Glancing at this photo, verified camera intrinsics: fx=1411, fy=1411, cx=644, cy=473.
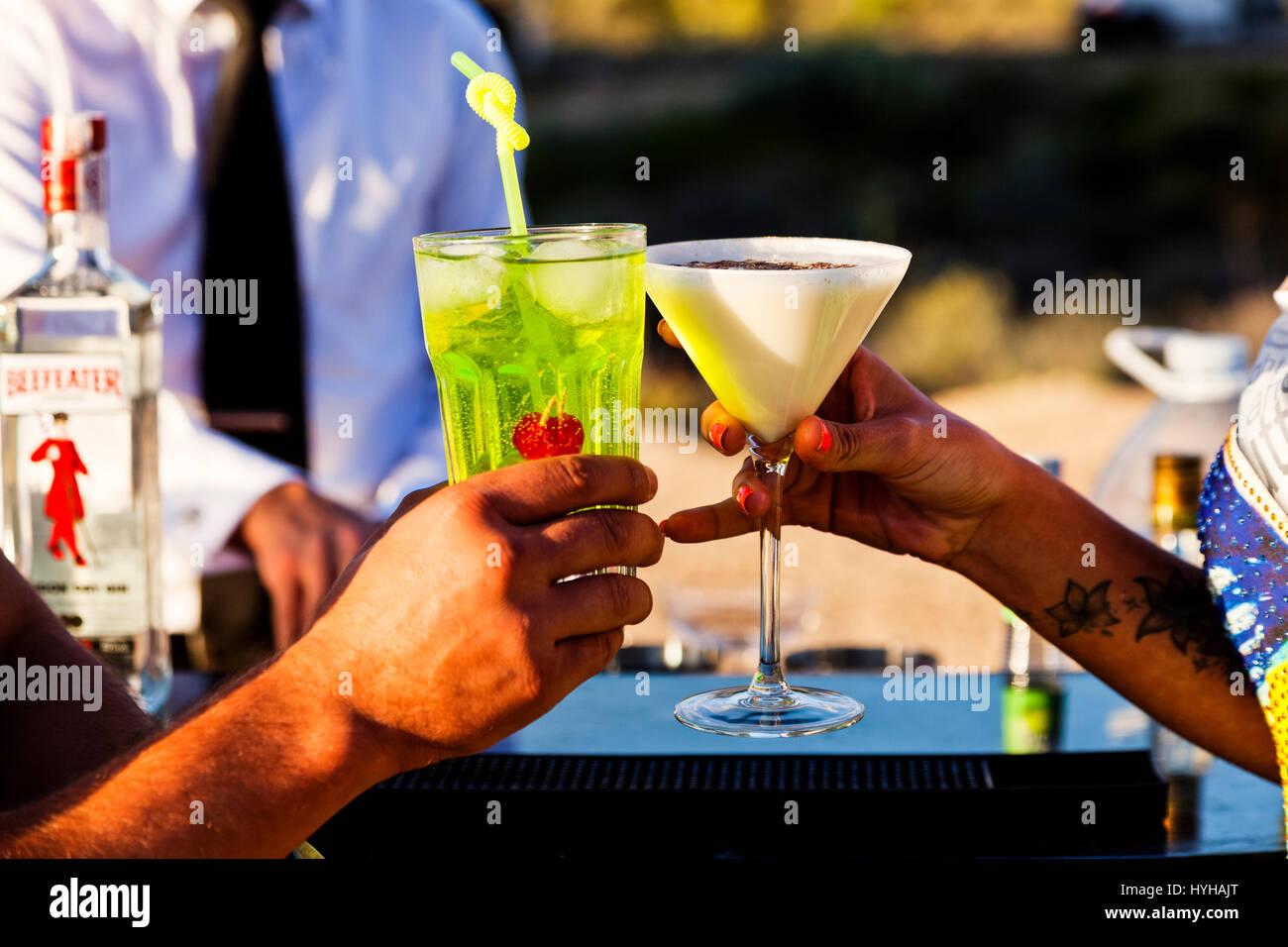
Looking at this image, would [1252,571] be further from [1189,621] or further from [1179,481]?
[1179,481]

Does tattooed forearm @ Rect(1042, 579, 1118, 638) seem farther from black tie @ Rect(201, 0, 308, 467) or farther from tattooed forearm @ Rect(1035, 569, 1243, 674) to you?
black tie @ Rect(201, 0, 308, 467)

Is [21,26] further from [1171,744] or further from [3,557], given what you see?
[1171,744]

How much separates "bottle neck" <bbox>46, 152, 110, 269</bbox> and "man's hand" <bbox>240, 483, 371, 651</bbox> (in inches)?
27.2

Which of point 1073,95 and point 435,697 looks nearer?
point 435,697

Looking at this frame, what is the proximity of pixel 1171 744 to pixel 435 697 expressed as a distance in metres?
1.21

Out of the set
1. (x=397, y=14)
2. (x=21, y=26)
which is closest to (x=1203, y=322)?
(x=397, y=14)

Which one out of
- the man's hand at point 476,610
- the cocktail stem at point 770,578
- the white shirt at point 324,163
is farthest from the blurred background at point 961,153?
the man's hand at point 476,610

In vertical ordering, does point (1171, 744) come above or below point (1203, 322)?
below

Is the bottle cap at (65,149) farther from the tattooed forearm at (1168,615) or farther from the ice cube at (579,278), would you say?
the tattooed forearm at (1168,615)

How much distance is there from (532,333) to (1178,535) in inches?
49.3

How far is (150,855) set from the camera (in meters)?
1.29

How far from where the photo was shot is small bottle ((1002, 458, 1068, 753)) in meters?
1.99

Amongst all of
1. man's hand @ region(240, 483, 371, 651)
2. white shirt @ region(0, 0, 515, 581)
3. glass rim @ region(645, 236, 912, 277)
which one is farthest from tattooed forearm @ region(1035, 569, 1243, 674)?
white shirt @ region(0, 0, 515, 581)

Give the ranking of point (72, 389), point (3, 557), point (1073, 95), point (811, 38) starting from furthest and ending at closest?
point (811, 38) < point (1073, 95) < point (72, 389) < point (3, 557)
